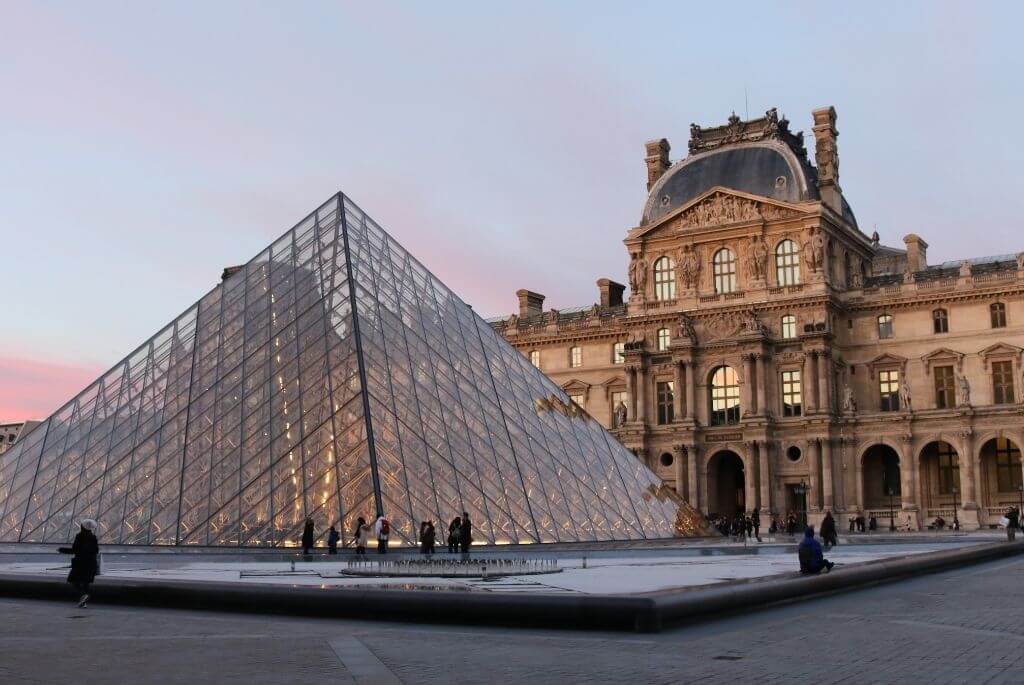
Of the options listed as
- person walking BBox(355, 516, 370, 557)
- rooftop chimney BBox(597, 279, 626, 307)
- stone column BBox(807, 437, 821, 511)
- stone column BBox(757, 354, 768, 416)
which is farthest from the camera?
rooftop chimney BBox(597, 279, 626, 307)

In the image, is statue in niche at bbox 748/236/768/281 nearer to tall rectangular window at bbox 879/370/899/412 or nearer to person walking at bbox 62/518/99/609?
tall rectangular window at bbox 879/370/899/412

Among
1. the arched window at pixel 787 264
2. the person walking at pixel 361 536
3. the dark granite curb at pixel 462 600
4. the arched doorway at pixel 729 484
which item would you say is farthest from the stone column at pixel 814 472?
the dark granite curb at pixel 462 600

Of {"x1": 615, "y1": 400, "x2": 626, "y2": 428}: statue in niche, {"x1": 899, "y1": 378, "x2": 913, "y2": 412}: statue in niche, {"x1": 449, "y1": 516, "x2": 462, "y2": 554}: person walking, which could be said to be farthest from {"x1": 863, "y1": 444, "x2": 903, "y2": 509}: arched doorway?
{"x1": 449, "y1": 516, "x2": 462, "y2": 554}: person walking

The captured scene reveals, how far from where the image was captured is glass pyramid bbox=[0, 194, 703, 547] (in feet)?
74.1

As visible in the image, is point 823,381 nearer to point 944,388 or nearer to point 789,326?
point 789,326

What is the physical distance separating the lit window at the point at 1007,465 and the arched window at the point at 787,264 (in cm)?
1098

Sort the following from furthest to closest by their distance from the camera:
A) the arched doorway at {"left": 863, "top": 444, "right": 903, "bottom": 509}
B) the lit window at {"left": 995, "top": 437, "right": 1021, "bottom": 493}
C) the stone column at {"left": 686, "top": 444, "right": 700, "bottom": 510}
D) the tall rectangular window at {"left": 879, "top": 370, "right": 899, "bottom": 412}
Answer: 1. the stone column at {"left": 686, "top": 444, "right": 700, "bottom": 510}
2. the arched doorway at {"left": 863, "top": 444, "right": 903, "bottom": 509}
3. the tall rectangular window at {"left": 879, "top": 370, "right": 899, "bottom": 412}
4. the lit window at {"left": 995, "top": 437, "right": 1021, "bottom": 493}

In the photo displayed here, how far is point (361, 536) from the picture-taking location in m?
20.3

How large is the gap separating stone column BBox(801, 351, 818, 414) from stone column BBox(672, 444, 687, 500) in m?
6.07

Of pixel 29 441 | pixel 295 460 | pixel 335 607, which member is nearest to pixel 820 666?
pixel 335 607

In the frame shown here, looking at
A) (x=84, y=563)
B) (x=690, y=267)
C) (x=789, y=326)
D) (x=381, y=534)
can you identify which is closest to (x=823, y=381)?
(x=789, y=326)

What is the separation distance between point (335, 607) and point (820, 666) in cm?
512

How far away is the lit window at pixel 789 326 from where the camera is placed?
51.4 metres

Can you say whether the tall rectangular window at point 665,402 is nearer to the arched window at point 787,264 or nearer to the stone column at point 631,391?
the stone column at point 631,391
